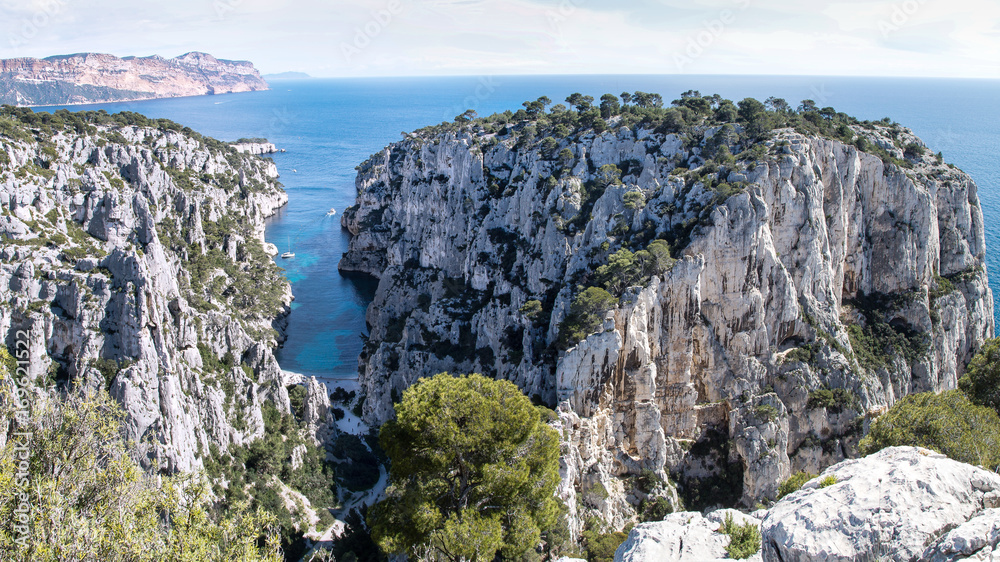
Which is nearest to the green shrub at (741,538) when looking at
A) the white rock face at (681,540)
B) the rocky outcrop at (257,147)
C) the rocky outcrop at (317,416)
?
the white rock face at (681,540)

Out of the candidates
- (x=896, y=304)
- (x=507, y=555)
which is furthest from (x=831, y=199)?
(x=507, y=555)

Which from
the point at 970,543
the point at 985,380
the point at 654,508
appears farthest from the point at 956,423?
the point at 654,508

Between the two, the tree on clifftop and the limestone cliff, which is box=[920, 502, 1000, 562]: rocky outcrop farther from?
the limestone cliff

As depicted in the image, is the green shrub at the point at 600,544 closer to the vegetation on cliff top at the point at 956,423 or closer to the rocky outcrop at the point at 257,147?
the vegetation on cliff top at the point at 956,423

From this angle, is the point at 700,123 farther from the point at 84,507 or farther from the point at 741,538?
the point at 84,507

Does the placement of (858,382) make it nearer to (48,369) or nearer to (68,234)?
(48,369)
